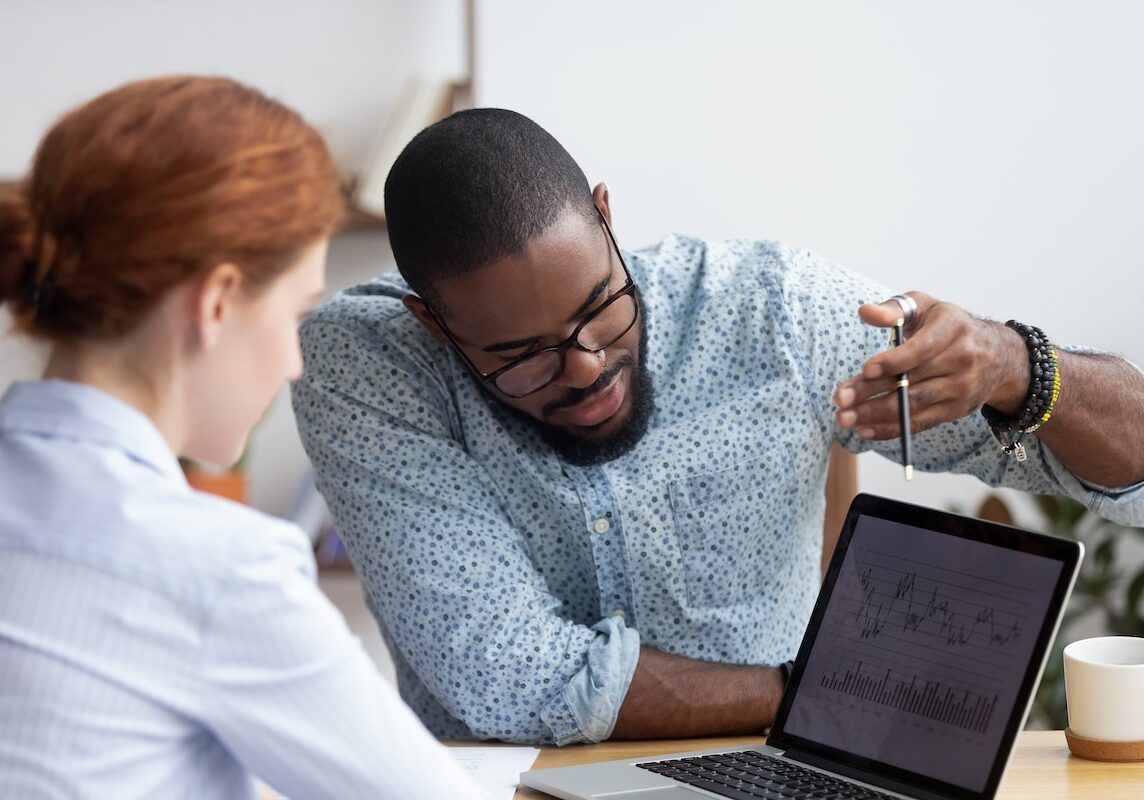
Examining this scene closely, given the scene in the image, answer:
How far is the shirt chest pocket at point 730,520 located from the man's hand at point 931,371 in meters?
0.26

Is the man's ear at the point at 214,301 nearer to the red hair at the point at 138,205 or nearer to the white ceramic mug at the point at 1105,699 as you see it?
the red hair at the point at 138,205

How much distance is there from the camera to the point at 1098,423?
140 cm

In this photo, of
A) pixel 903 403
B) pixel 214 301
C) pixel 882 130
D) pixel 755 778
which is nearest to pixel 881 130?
pixel 882 130

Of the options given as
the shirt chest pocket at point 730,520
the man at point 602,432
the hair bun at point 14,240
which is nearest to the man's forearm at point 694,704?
the man at point 602,432

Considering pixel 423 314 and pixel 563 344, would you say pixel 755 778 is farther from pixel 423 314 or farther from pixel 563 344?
pixel 423 314

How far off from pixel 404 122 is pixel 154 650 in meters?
1.85

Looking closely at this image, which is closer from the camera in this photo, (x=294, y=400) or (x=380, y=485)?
(x=380, y=485)

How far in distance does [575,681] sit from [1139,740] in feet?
1.68

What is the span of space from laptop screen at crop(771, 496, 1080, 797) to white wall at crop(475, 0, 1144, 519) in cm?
108

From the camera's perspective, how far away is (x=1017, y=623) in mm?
1048

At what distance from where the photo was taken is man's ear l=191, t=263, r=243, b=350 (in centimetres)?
86

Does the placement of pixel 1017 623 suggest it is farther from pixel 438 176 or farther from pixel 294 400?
pixel 294 400

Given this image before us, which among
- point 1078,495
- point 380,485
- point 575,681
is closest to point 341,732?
point 575,681

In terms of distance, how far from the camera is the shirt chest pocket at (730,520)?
1524 millimetres
